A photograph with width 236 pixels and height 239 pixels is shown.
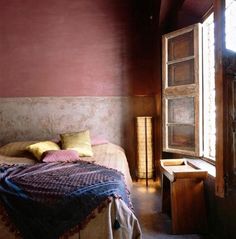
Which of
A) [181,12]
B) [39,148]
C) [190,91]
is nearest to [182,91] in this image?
[190,91]

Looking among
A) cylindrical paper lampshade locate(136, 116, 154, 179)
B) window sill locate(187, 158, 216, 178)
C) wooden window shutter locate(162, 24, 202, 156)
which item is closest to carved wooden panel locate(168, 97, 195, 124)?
wooden window shutter locate(162, 24, 202, 156)

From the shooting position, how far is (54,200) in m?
2.00

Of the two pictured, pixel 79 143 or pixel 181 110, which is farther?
pixel 79 143

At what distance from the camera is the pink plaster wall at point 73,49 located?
451 centimetres

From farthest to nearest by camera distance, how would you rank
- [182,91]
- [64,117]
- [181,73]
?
[64,117] < [181,73] < [182,91]

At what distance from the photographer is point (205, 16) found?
3.35 meters

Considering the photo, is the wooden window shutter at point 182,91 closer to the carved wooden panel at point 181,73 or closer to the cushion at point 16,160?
the carved wooden panel at point 181,73

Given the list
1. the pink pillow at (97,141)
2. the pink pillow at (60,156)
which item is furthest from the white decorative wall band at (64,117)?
the pink pillow at (60,156)

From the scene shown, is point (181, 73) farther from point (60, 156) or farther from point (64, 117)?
point (64, 117)

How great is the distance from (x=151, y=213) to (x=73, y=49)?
2885 mm

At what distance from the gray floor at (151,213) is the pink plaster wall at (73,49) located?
161cm

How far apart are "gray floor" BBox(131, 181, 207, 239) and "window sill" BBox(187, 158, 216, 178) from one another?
63 cm

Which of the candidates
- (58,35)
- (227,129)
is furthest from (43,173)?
(58,35)

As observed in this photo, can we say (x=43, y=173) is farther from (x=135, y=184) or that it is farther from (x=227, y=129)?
(x=135, y=184)
